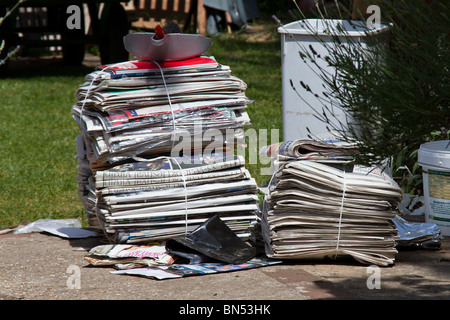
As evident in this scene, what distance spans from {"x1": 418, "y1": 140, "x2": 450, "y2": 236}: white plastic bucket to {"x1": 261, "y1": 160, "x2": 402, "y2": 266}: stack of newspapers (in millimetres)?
599

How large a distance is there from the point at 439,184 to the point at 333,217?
89cm

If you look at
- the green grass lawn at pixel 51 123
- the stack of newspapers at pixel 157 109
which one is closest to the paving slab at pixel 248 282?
the stack of newspapers at pixel 157 109

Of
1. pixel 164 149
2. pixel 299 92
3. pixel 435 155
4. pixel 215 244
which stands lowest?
pixel 215 244

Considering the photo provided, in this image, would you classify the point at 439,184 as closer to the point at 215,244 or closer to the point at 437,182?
the point at 437,182

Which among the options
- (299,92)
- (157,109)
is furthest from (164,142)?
(299,92)

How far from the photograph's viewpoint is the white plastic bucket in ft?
12.5

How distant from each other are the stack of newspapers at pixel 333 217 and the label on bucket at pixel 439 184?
1.96 feet

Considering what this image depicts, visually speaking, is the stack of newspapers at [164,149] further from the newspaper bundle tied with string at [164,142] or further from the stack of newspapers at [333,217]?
the stack of newspapers at [333,217]

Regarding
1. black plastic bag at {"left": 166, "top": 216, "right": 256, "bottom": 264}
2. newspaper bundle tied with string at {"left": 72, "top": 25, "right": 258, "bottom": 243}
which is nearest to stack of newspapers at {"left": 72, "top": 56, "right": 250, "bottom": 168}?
newspaper bundle tied with string at {"left": 72, "top": 25, "right": 258, "bottom": 243}

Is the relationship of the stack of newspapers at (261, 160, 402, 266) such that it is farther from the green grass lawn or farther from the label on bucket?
the green grass lawn

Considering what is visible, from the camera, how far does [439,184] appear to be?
3.86m

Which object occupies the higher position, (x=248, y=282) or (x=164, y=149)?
(x=164, y=149)

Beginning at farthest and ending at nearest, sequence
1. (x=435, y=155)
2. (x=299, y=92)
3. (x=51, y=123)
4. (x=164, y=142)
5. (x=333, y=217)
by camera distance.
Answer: (x=51, y=123) < (x=299, y=92) < (x=435, y=155) < (x=164, y=142) < (x=333, y=217)
